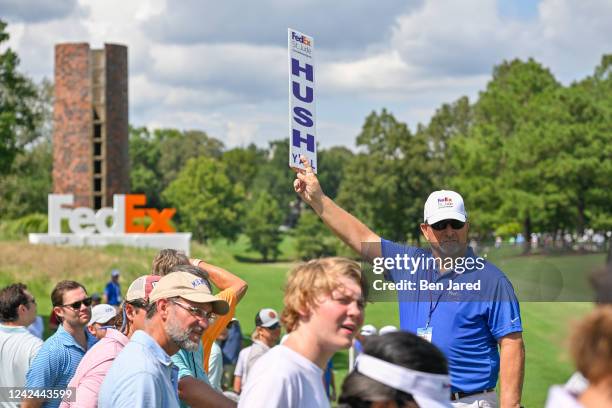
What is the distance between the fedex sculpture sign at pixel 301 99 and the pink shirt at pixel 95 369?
148 cm

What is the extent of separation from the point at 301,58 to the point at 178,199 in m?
102

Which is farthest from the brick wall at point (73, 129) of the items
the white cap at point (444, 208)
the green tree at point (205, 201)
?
the green tree at point (205, 201)

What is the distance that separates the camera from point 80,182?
49938 millimetres

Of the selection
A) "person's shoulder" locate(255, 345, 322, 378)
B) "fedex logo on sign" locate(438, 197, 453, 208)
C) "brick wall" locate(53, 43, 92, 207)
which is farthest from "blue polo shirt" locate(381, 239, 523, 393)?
Result: "brick wall" locate(53, 43, 92, 207)

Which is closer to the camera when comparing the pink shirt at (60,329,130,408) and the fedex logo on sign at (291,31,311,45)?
the pink shirt at (60,329,130,408)

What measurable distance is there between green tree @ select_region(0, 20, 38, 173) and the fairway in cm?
561

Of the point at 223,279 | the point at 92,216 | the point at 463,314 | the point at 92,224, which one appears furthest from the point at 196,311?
the point at 92,224

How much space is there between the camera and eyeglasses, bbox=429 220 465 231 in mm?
5324

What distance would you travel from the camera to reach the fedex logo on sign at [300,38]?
19.2 ft

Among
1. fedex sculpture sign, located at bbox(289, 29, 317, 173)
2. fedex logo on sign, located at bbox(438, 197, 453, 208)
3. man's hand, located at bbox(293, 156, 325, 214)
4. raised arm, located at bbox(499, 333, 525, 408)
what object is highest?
fedex sculpture sign, located at bbox(289, 29, 317, 173)

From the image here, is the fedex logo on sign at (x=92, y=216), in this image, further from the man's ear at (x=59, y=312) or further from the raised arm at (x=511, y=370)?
the raised arm at (x=511, y=370)

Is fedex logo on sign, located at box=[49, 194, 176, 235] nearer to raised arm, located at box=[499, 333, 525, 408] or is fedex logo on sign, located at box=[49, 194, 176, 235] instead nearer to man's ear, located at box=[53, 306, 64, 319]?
man's ear, located at box=[53, 306, 64, 319]

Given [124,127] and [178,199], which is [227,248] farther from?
[124,127]

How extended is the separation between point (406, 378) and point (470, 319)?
7.10 ft
